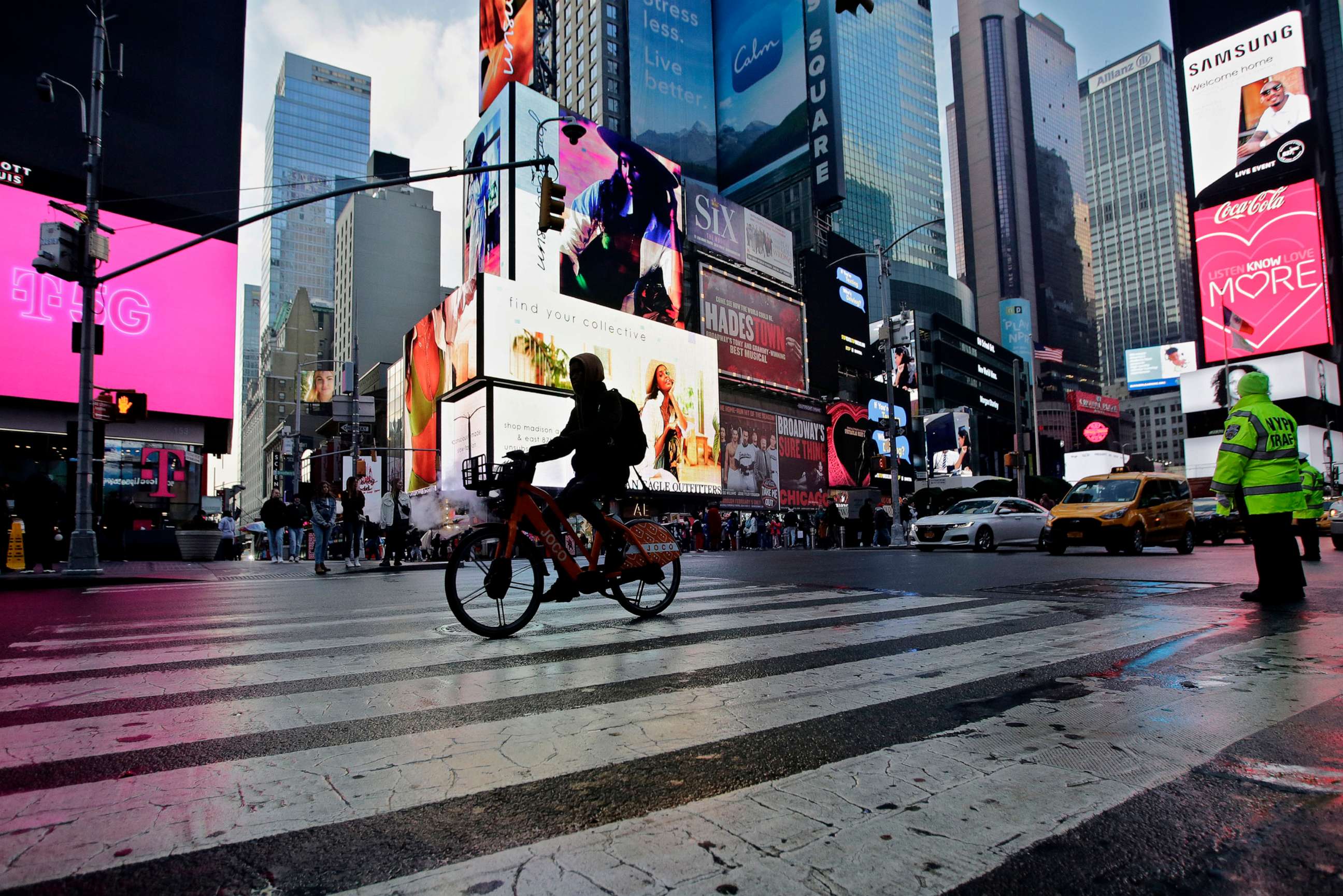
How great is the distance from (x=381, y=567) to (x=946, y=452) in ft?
271

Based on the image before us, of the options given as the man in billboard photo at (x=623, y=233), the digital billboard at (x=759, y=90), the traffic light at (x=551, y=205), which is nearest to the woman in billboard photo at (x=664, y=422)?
the man in billboard photo at (x=623, y=233)

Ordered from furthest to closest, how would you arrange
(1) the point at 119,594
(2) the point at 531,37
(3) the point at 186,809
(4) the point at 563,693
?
(2) the point at 531,37, (1) the point at 119,594, (4) the point at 563,693, (3) the point at 186,809

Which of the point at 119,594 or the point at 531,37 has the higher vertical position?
the point at 531,37

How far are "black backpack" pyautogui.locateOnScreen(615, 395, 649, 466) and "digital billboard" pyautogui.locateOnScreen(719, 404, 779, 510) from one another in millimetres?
47055

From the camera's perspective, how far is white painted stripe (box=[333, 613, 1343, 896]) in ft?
5.11

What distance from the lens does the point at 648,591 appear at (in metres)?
6.06

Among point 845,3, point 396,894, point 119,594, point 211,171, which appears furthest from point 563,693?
point 211,171

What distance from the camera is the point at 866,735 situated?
8.53 ft

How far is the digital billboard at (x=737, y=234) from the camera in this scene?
198 feet

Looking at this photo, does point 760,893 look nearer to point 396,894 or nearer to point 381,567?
point 396,894

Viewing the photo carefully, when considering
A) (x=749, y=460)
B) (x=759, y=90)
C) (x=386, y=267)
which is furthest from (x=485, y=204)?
(x=386, y=267)

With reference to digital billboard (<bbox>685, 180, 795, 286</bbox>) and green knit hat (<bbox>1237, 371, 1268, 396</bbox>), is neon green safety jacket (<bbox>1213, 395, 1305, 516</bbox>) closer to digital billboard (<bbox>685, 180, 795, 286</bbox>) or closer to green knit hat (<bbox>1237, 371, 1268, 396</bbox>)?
green knit hat (<bbox>1237, 371, 1268, 396</bbox>)

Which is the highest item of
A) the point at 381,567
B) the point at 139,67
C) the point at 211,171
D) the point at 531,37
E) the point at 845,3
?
the point at 531,37

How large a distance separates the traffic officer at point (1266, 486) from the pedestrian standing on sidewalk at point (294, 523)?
60.8ft
